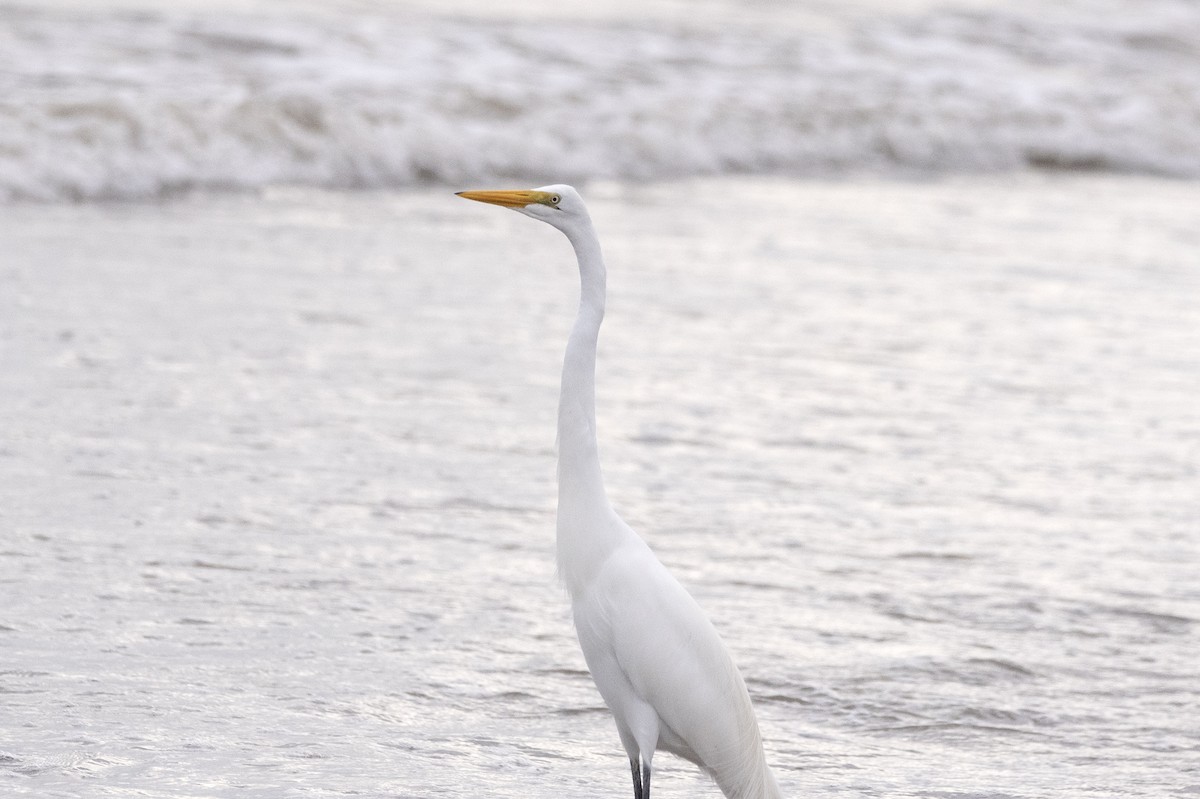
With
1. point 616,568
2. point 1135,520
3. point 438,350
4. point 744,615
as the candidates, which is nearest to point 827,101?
point 438,350

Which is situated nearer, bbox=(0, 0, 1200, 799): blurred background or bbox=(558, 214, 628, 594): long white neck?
bbox=(558, 214, 628, 594): long white neck

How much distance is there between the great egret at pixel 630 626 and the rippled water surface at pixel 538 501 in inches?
11.3

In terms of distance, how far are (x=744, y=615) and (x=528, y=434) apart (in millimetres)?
1464

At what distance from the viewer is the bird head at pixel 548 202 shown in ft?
9.46

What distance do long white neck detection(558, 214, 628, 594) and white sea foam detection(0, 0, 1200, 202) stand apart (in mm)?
5803

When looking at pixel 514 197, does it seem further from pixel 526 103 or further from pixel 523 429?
pixel 526 103

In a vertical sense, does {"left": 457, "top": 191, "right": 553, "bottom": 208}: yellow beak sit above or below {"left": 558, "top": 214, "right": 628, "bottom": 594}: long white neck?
above

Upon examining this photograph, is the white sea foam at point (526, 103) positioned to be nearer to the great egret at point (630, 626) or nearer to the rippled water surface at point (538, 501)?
the rippled water surface at point (538, 501)

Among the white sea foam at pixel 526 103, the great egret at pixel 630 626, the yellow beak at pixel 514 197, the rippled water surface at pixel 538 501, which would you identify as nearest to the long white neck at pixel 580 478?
the great egret at pixel 630 626

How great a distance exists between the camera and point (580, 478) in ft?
10.1

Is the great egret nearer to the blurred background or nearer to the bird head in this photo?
the bird head

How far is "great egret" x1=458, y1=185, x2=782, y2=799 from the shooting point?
2.97 metres

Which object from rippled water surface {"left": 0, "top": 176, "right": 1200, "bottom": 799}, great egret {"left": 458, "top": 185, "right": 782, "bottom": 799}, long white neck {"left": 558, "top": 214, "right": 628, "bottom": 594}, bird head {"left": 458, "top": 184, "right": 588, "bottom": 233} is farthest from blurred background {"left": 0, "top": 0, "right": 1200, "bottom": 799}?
bird head {"left": 458, "top": 184, "right": 588, "bottom": 233}

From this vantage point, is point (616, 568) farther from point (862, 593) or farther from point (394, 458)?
point (394, 458)
